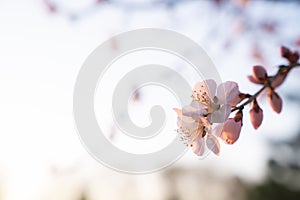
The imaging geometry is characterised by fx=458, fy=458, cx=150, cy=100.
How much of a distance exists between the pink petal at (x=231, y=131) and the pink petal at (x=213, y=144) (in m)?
0.02

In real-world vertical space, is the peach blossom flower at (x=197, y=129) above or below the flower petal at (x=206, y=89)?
below

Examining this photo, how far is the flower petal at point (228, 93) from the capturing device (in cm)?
121

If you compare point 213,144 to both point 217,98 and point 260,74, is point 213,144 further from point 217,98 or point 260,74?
point 260,74

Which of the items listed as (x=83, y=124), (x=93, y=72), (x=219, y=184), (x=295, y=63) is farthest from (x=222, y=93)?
(x=219, y=184)

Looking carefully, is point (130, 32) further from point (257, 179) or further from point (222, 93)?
point (257, 179)

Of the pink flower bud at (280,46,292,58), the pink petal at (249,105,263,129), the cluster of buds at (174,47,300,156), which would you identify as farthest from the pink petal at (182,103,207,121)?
the pink flower bud at (280,46,292,58)

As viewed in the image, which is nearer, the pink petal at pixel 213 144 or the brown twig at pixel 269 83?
the brown twig at pixel 269 83

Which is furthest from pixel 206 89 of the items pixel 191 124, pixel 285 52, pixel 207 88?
pixel 285 52

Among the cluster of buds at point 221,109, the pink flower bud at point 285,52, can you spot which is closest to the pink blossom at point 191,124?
the cluster of buds at point 221,109

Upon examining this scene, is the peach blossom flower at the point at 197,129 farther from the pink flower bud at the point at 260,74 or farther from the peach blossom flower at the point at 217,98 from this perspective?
the pink flower bud at the point at 260,74

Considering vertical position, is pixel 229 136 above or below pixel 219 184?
below

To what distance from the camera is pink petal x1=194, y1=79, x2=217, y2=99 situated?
4.14 feet

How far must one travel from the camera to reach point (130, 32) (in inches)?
103

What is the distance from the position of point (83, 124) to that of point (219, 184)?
67.6 ft
